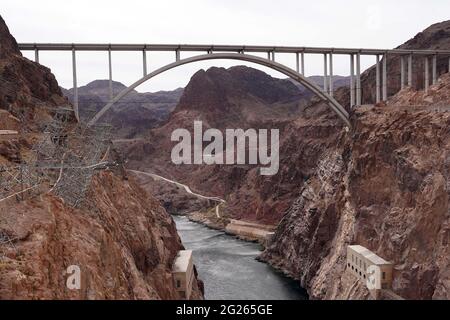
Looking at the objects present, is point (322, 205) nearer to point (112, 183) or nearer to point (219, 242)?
point (219, 242)

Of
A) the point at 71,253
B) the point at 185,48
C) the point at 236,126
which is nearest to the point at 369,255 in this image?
the point at 185,48

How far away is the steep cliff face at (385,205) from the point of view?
29328 mm

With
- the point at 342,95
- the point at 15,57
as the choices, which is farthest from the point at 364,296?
the point at 342,95

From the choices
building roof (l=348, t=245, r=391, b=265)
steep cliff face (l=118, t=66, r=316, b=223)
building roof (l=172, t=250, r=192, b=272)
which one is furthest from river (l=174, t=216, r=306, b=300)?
steep cliff face (l=118, t=66, r=316, b=223)

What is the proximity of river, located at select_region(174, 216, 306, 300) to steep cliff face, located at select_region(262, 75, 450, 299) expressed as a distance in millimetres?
2214

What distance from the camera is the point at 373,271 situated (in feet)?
102

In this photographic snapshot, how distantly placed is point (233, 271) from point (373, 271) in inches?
713

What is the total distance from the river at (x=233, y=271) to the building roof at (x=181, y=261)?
23.7ft

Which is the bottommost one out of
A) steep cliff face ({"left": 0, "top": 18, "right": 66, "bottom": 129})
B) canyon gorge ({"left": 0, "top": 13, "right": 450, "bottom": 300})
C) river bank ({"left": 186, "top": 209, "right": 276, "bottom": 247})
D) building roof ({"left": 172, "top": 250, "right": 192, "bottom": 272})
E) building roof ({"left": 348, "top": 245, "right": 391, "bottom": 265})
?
river bank ({"left": 186, "top": 209, "right": 276, "bottom": 247})

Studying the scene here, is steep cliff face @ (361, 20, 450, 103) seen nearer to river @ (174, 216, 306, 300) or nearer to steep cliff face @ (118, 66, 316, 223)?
steep cliff face @ (118, 66, 316, 223)

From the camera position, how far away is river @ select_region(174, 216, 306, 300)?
131 ft

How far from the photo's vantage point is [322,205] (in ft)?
148

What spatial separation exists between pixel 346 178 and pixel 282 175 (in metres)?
27.1

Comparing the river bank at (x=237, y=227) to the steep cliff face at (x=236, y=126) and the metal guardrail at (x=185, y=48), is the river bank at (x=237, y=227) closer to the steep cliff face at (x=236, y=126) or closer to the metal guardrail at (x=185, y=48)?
the steep cliff face at (x=236, y=126)
